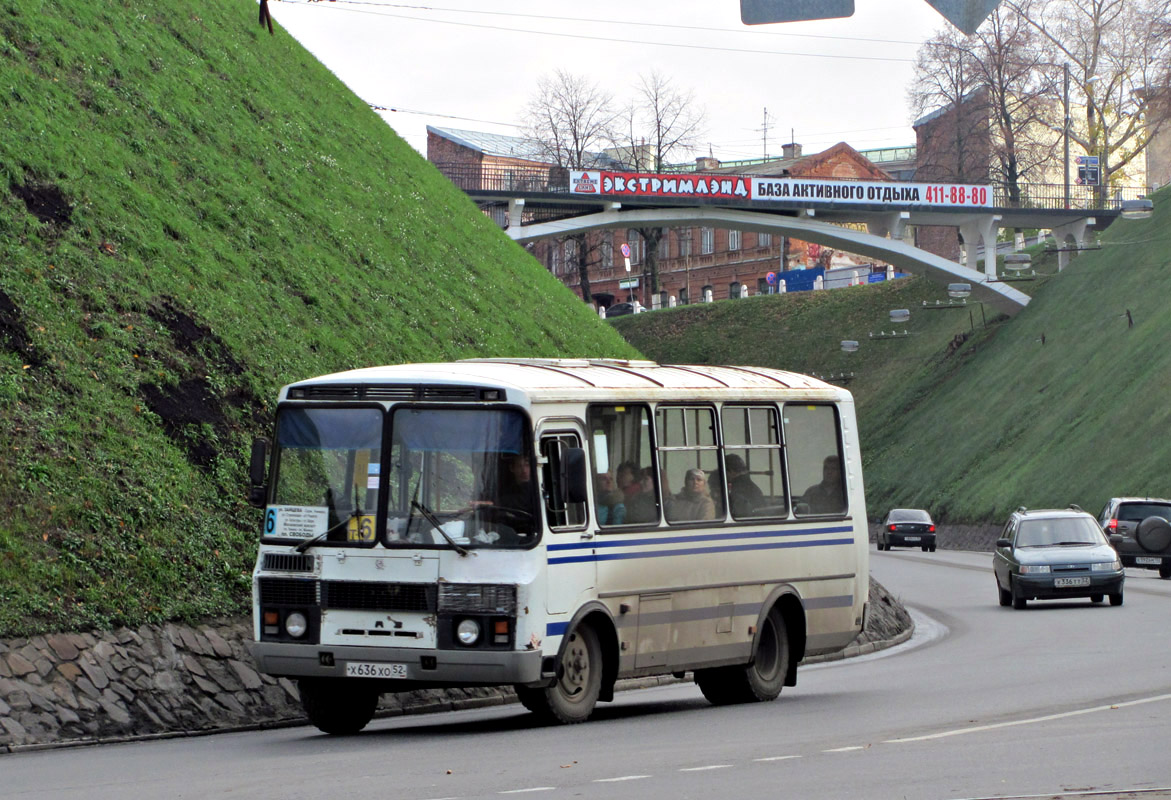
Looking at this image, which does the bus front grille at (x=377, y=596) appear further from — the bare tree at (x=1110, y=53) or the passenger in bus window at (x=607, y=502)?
the bare tree at (x=1110, y=53)

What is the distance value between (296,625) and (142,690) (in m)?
1.66

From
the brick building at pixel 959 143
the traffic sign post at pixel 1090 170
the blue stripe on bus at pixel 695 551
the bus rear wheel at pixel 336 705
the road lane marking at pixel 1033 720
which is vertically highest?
the brick building at pixel 959 143

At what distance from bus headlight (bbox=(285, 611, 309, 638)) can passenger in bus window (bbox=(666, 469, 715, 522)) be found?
3049 mm

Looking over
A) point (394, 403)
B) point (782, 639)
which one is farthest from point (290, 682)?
point (782, 639)

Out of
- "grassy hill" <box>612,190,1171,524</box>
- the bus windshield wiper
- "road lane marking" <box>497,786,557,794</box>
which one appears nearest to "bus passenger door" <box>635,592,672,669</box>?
the bus windshield wiper

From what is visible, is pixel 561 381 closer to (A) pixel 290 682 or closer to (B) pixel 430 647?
(B) pixel 430 647

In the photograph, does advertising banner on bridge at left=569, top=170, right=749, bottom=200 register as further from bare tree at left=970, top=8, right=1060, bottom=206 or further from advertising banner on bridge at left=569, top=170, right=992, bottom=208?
bare tree at left=970, top=8, right=1060, bottom=206

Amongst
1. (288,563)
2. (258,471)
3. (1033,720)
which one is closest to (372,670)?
(288,563)

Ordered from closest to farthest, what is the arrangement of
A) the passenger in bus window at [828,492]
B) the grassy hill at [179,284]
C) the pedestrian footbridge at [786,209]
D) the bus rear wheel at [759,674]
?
the bus rear wheel at [759,674] → the grassy hill at [179,284] → the passenger in bus window at [828,492] → the pedestrian footbridge at [786,209]

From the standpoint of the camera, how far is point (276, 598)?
12344 mm

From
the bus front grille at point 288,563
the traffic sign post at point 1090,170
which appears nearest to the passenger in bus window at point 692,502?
the bus front grille at point 288,563

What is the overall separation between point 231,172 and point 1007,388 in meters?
47.0

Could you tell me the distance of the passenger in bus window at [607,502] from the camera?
12.8 meters

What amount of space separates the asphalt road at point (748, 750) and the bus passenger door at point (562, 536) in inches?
38.3
